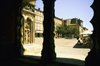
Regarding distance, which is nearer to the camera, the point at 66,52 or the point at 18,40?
the point at 18,40

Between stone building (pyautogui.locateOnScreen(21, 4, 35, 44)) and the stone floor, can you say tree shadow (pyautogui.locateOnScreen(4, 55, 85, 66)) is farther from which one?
stone building (pyautogui.locateOnScreen(21, 4, 35, 44))

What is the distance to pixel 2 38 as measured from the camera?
3074mm

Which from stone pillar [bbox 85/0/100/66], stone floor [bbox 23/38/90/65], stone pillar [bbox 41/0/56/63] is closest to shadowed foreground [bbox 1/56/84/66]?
stone floor [bbox 23/38/90/65]

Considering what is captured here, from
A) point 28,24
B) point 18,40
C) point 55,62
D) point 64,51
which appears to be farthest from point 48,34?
point 28,24

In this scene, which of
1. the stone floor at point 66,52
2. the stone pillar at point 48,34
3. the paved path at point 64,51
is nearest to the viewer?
the stone pillar at point 48,34

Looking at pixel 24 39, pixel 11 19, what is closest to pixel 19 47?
pixel 11 19

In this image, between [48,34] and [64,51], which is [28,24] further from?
[48,34]

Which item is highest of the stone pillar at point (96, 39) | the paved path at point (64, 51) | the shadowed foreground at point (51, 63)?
the stone pillar at point (96, 39)

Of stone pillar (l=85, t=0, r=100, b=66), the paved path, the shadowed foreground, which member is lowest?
the paved path

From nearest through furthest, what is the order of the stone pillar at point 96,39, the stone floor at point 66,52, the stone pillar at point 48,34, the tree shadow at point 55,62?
the stone pillar at point 96,39, the tree shadow at point 55,62, the stone pillar at point 48,34, the stone floor at point 66,52

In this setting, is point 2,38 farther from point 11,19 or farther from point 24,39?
point 24,39

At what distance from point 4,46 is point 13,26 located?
33.9 inches

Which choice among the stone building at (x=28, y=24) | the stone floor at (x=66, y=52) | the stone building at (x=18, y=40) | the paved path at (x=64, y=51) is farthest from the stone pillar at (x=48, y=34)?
the stone building at (x=28, y=24)

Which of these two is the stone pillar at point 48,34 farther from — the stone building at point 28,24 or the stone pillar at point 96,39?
the stone building at point 28,24
